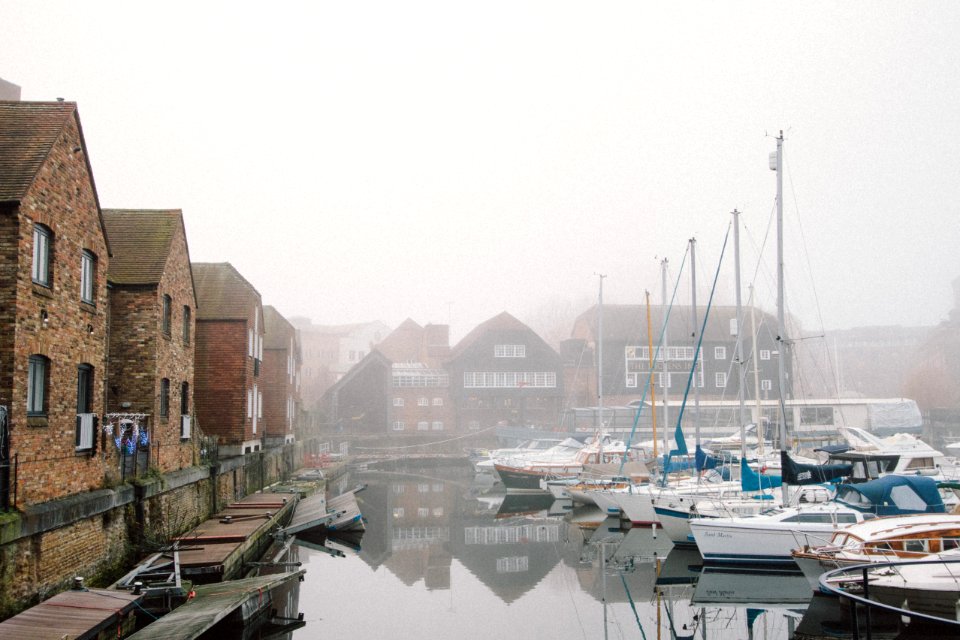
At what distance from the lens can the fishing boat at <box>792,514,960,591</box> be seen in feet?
58.6

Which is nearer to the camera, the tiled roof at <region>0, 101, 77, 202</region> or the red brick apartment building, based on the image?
the tiled roof at <region>0, 101, 77, 202</region>

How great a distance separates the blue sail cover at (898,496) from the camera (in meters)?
23.1

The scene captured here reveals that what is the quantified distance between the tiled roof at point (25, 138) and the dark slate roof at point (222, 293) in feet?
50.5

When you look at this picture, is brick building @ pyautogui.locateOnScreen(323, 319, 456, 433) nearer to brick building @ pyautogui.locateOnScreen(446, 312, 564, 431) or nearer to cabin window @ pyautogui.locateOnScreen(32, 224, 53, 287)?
brick building @ pyautogui.locateOnScreen(446, 312, 564, 431)

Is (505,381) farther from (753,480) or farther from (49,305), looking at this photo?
(49,305)

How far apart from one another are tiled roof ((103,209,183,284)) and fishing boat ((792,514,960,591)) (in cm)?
1795

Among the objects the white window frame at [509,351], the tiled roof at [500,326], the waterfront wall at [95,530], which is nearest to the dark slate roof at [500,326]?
the tiled roof at [500,326]

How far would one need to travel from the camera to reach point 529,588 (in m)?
22.6

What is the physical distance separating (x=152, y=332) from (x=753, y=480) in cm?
1909

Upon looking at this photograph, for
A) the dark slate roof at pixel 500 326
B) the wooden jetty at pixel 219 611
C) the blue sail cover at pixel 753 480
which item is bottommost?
the wooden jetty at pixel 219 611

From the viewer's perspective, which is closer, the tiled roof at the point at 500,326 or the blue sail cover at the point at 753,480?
the blue sail cover at the point at 753,480

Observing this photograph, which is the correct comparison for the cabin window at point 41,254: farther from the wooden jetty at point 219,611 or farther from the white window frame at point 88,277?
the wooden jetty at point 219,611

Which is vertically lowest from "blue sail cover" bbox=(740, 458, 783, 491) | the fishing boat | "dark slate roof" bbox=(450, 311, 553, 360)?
the fishing boat

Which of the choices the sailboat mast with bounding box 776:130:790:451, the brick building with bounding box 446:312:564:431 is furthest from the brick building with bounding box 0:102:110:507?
the brick building with bounding box 446:312:564:431
